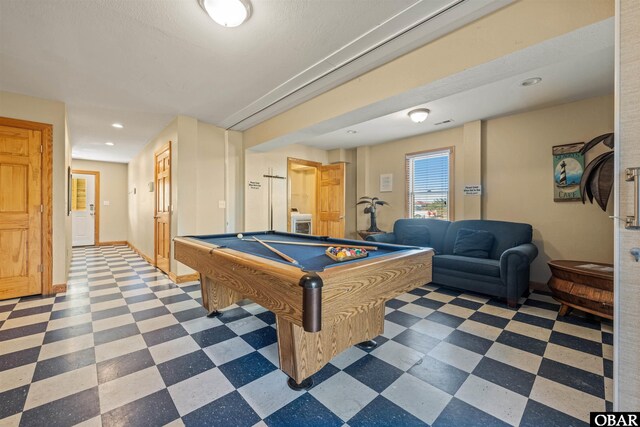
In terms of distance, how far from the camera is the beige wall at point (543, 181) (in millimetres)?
3171

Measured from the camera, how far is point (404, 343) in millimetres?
2152

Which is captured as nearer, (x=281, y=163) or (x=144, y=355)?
(x=144, y=355)

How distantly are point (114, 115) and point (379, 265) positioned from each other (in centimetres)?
451

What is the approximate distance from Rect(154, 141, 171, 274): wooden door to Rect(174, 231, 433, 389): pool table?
2221 mm

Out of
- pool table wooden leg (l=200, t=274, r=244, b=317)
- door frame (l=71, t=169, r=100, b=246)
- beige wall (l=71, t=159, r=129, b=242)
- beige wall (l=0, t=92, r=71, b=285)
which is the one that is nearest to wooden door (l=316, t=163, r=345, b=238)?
pool table wooden leg (l=200, t=274, r=244, b=317)

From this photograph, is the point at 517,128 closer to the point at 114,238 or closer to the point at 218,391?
the point at 218,391

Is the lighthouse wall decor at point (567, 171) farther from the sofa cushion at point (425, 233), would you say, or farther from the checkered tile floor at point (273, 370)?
the checkered tile floor at point (273, 370)

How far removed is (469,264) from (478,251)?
1.43 feet

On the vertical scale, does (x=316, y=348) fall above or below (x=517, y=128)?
below

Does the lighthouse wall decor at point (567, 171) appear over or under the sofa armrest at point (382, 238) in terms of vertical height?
over

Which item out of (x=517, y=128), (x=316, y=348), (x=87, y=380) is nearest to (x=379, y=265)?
(x=316, y=348)

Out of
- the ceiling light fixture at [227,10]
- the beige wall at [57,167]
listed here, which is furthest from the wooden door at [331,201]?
the beige wall at [57,167]

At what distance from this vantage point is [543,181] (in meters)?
3.55

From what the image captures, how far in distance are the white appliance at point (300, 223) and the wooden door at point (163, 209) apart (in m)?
2.27
